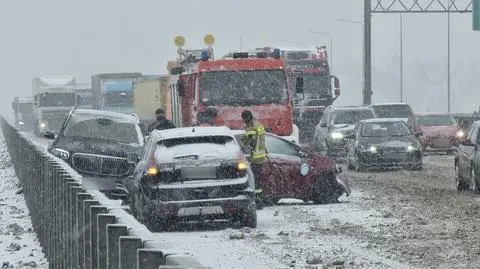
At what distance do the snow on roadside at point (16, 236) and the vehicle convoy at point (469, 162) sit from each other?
788cm

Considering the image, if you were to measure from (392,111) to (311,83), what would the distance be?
492 centimetres

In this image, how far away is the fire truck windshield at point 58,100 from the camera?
2896 inches

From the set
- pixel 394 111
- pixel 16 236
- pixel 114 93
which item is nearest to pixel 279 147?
pixel 16 236

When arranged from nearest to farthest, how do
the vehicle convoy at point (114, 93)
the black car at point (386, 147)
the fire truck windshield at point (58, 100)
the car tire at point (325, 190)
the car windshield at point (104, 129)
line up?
the car tire at point (325, 190)
the car windshield at point (104, 129)
the black car at point (386, 147)
the vehicle convoy at point (114, 93)
the fire truck windshield at point (58, 100)

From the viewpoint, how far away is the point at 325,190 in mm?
22422

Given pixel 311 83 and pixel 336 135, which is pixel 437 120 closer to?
pixel 311 83

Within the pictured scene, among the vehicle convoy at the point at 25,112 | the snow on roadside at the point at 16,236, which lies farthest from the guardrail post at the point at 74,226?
the vehicle convoy at the point at 25,112

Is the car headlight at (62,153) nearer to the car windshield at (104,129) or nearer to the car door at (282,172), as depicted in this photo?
the car windshield at (104,129)

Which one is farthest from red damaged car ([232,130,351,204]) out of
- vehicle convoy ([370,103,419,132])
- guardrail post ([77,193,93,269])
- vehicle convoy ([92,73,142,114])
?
vehicle convoy ([92,73,142,114])

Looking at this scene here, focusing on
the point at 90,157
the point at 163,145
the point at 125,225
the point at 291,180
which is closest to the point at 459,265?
the point at 163,145

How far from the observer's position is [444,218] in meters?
19.2

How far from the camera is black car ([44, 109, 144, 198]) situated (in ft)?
77.6

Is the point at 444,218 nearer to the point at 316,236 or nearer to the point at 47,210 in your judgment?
the point at 316,236

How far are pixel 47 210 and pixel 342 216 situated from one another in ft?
19.6
